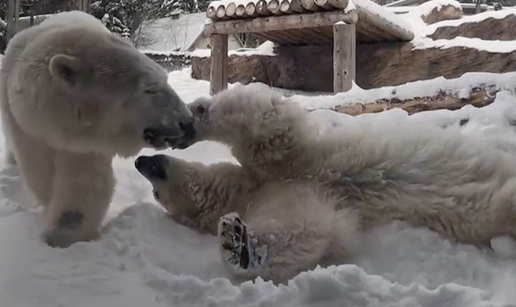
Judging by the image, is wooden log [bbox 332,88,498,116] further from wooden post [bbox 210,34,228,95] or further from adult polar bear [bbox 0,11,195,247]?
wooden post [bbox 210,34,228,95]

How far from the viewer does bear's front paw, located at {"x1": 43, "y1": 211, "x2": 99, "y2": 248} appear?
4.00 ft

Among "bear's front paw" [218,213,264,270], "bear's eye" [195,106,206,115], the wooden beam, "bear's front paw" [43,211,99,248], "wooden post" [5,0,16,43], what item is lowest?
"bear's front paw" [43,211,99,248]

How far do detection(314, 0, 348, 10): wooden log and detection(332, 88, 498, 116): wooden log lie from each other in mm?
1976

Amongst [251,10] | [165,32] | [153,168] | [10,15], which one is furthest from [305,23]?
[153,168]

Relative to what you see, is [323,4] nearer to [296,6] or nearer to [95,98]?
[296,6]

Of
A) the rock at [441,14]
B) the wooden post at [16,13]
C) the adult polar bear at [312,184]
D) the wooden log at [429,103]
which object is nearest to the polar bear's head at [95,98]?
the adult polar bear at [312,184]

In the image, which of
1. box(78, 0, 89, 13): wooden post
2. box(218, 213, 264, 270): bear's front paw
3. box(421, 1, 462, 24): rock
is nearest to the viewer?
box(218, 213, 264, 270): bear's front paw

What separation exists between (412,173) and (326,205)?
0.84 feet

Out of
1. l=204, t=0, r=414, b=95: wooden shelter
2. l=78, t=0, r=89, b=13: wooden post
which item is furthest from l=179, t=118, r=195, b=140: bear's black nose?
l=204, t=0, r=414, b=95: wooden shelter

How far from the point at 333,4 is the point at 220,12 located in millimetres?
996

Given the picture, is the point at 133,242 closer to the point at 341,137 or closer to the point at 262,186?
the point at 262,186

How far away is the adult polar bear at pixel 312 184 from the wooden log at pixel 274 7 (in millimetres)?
3005

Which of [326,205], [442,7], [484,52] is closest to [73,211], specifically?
[326,205]

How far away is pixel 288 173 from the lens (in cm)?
146
